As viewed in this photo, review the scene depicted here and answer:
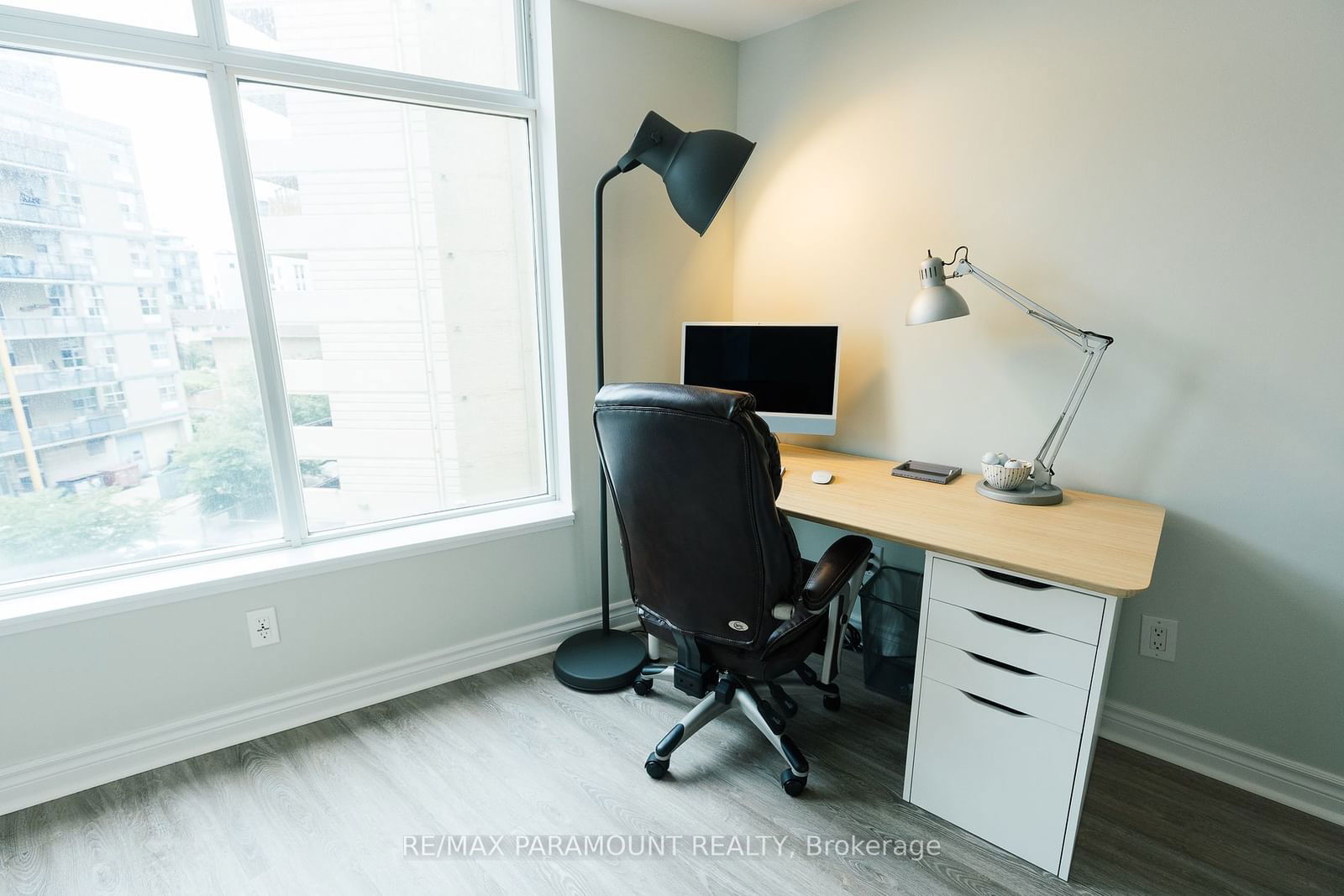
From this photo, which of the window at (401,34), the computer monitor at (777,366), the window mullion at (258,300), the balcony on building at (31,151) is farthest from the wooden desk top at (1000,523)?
the balcony on building at (31,151)

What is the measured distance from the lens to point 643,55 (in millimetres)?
2350

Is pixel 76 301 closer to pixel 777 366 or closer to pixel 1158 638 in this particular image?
pixel 777 366

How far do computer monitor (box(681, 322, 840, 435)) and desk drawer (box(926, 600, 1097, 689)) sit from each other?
34.1 inches

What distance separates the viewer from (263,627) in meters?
1.95

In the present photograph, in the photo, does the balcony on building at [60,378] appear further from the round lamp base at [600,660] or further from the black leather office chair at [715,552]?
the round lamp base at [600,660]

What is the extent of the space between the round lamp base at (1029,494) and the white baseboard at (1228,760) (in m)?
0.70

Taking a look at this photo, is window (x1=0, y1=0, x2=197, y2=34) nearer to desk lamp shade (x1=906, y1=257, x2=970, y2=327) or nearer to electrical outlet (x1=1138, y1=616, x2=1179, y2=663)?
desk lamp shade (x1=906, y1=257, x2=970, y2=327)

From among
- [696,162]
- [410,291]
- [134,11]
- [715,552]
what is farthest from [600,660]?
[134,11]

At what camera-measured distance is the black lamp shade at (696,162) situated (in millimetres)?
1938

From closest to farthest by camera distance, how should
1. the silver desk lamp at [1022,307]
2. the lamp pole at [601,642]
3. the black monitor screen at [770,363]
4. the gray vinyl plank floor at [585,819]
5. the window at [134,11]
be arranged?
the gray vinyl plank floor at [585,819] < the window at [134,11] < the silver desk lamp at [1022,307] < the lamp pole at [601,642] < the black monitor screen at [770,363]

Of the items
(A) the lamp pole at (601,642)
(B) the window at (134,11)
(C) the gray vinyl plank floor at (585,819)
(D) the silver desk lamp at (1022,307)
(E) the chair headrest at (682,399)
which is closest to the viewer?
(E) the chair headrest at (682,399)

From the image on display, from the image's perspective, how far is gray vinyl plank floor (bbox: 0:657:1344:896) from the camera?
148 centimetres

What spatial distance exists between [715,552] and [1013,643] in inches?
27.3

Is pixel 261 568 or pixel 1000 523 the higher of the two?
pixel 1000 523
